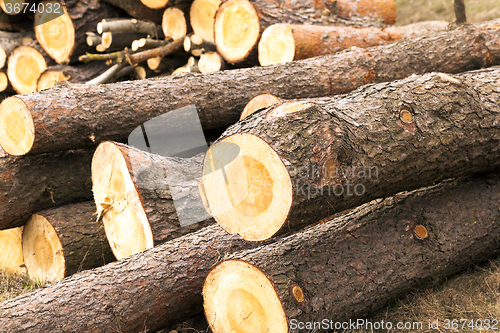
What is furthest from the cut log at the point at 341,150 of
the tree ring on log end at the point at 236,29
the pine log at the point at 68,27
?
the pine log at the point at 68,27

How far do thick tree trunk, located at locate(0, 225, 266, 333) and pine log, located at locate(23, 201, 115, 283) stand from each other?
778 mm

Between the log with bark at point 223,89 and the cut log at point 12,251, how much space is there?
0.99 meters

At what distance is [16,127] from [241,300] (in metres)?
2.13

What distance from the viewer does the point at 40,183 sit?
3.14 metres

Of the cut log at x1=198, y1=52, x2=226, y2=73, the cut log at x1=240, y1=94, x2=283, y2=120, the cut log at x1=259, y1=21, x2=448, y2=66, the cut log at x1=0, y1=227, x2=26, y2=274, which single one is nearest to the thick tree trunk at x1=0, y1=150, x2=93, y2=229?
the cut log at x1=0, y1=227, x2=26, y2=274

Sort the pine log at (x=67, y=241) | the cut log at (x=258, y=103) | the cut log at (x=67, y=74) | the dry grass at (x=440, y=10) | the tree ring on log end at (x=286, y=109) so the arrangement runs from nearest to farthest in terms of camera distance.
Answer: the tree ring on log end at (x=286, y=109) → the pine log at (x=67, y=241) → the cut log at (x=258, y=103) → the cut log at (x=67, y=74) → the dry grass at (x=440, y=10)

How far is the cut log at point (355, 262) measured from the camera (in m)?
1.97

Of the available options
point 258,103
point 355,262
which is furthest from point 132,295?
point 258,103

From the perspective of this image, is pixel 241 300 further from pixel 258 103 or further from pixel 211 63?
pixel 211 63

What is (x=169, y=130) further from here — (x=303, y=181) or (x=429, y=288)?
(x=429, y=288)

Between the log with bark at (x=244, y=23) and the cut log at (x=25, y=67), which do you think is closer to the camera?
the log with bark at (x=244, y=23)

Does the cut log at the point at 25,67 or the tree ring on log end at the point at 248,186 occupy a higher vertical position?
the cut log at the point at 25,67

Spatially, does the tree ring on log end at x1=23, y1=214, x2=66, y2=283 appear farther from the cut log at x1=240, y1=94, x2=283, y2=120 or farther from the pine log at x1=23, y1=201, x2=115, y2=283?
the cut log at x1=240, y1=94, x2=283, y2=120

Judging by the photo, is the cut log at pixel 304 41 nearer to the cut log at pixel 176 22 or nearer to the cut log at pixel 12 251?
the cut log at pixel 176 22
